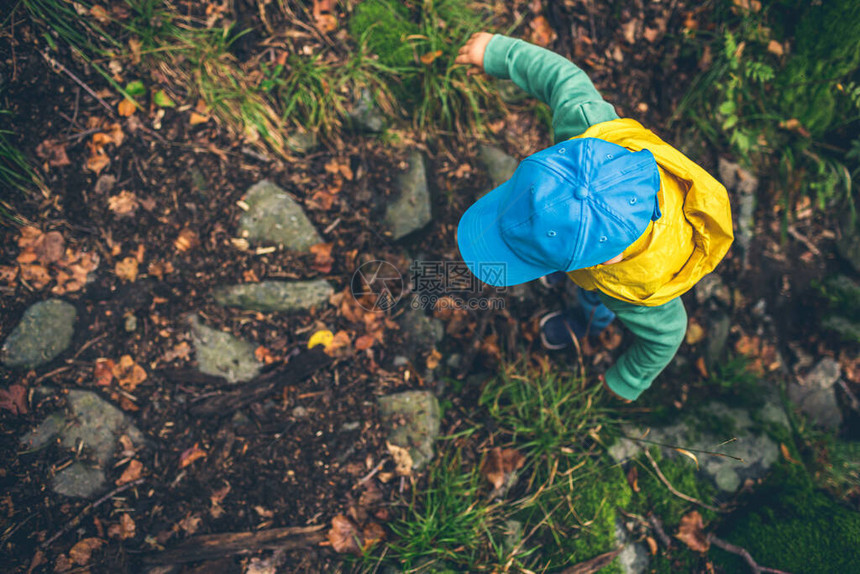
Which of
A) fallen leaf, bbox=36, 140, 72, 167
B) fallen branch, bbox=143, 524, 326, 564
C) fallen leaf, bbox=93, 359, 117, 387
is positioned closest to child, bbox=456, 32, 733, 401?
fallen branch, bbox=143, 524, 326, 564

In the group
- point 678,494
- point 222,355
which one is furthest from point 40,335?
point 678,494

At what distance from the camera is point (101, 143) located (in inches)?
104

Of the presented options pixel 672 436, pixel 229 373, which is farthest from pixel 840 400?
pixel 229 373

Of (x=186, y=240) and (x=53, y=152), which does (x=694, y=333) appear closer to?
(x=186, y=240)

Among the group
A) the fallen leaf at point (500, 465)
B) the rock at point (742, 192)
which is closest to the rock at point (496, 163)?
the rock at point (742, 192)

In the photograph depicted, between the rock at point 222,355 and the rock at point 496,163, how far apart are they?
6.83 ft

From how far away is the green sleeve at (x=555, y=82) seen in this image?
1.96 meters

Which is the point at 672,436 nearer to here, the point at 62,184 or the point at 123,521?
the point at 123,521

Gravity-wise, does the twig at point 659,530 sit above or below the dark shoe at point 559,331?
below

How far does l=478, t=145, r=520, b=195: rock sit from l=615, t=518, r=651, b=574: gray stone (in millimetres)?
2427

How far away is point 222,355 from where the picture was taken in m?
2.65

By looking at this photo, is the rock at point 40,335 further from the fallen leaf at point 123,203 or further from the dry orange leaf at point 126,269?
the fallen leaf at point 123,203

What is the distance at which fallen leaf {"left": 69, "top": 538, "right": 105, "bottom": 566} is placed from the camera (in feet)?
7.64

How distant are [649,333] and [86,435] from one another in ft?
10.5
